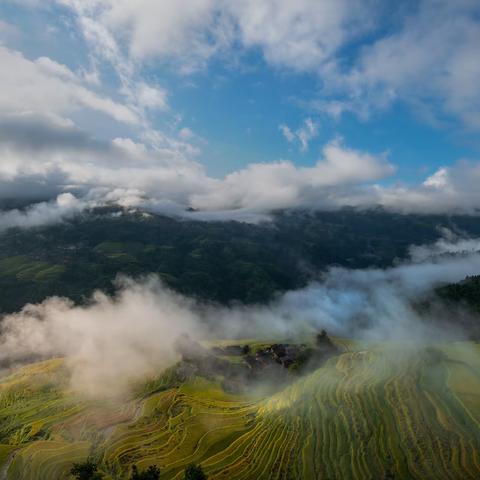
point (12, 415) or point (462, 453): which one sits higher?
point (462, 453)

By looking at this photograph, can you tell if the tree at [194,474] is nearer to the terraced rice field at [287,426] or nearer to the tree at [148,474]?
the terraced rice field at [287,426]

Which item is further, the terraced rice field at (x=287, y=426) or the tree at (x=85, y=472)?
the tree at (x=85, y=472)

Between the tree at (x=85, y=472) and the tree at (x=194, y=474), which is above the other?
the tree at (x=194, y=474)

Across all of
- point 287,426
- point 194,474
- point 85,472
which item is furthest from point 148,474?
point 287,426

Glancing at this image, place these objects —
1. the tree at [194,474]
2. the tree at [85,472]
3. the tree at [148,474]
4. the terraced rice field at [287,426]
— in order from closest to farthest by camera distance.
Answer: the tree at [194,474], the tree at [148,474], the terraced rice field at [287,426], the tree at [85,472]

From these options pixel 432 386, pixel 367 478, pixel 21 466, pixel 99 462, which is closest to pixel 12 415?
pixel 21 466

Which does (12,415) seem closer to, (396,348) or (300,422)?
(300,422)

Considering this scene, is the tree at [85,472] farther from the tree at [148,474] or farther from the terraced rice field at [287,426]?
the tree at [148,474]

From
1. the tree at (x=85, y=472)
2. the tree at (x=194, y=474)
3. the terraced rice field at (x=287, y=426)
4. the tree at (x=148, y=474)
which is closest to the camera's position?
the tree at (x=194, y=474)

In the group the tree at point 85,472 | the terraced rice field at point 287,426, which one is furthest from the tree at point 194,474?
the tree at point 85,472
